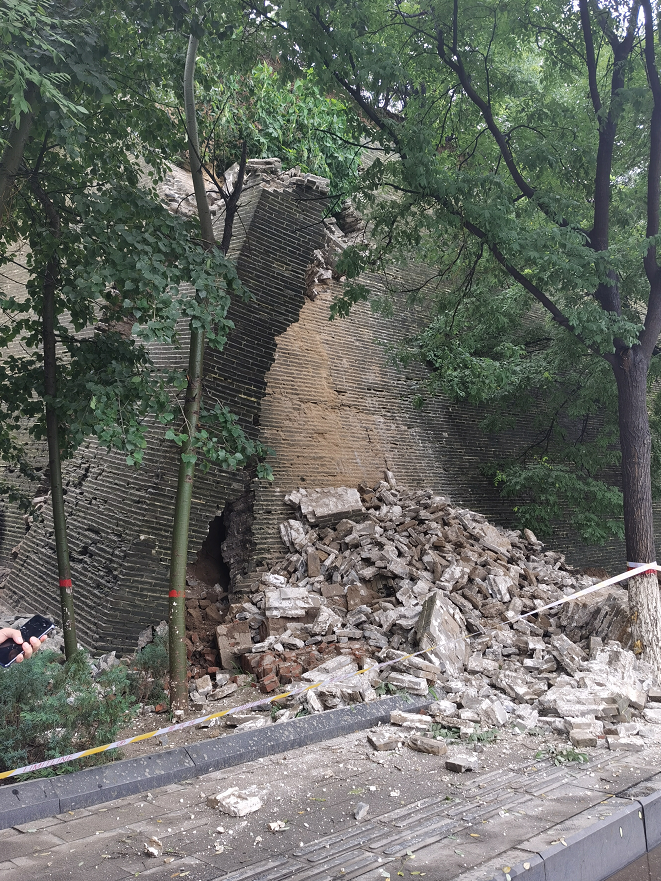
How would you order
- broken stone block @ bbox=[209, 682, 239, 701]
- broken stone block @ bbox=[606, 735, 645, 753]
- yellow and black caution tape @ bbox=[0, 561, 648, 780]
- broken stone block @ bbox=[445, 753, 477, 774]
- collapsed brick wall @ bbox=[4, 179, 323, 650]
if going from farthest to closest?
collapsed brick wall @ bbox=[4, 179, 323, 650]
broken stone block @ bbox=[209, 682, 239, 701]
broken stone block @ bbox=[606, 735, 645, 753]
broken stone block @ bbox=[445, 753, 477, 774]
yellow and black caution tape @ bbox=[0, 561, 648, 780]

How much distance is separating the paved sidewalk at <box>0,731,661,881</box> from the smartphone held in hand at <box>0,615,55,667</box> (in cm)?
101

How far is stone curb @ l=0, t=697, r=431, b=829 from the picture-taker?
12.3 ft

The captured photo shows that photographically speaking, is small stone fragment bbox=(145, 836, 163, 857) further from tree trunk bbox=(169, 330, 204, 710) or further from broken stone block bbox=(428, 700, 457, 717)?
Result: broken stone block bbox=(428, 700, 457, 717)

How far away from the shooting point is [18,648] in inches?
125

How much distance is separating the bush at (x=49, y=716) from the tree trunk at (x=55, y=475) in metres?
0.85

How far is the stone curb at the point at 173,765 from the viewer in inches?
147

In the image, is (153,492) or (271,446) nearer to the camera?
(153,492)

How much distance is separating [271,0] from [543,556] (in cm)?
802

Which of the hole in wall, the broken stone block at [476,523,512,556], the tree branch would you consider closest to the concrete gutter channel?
the hole in wall

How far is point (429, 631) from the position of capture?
645 centimetres

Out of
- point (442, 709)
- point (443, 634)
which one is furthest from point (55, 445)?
point (443, 634)

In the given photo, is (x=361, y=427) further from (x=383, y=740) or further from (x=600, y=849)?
(x=600, y=849)

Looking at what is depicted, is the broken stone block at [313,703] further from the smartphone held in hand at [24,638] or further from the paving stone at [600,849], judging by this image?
the smartphone held in hand at [24,638]

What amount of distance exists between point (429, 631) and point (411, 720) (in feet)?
4.39
